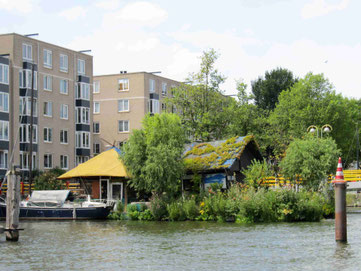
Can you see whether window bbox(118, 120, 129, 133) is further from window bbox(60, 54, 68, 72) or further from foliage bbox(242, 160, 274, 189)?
foliage bbox(242, 160, 274, 189)

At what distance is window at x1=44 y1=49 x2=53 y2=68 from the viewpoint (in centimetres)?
8056

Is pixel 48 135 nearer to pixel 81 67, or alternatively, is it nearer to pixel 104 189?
pixel 81 67

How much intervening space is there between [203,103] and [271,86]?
23.9m

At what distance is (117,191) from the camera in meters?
57.6

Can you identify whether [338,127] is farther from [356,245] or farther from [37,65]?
[356,245]

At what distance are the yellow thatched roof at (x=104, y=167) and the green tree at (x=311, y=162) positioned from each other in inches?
518

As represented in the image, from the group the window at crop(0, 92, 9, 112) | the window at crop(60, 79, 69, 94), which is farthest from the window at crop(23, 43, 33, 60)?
the window at crop(60, 79, 69, 94)

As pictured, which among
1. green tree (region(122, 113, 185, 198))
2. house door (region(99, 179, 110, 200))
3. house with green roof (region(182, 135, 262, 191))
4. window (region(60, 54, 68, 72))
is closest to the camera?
green tree (region(122, 113, 185, 198))

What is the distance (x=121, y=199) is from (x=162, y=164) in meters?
7.61

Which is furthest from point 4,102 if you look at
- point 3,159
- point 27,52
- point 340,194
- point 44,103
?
point 340,194

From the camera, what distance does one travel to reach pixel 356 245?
2541 cm

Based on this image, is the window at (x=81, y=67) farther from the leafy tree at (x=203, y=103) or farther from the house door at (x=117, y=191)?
the house door at (x=117, y=191)

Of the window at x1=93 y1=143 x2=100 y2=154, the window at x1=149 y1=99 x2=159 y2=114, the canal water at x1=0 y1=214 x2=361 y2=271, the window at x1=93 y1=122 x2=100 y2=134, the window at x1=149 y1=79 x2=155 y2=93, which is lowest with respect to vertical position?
the canal water at x1=0 y1=214 x2=361 y2=271

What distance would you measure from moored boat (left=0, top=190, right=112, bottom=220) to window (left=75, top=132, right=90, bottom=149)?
31.5 m
